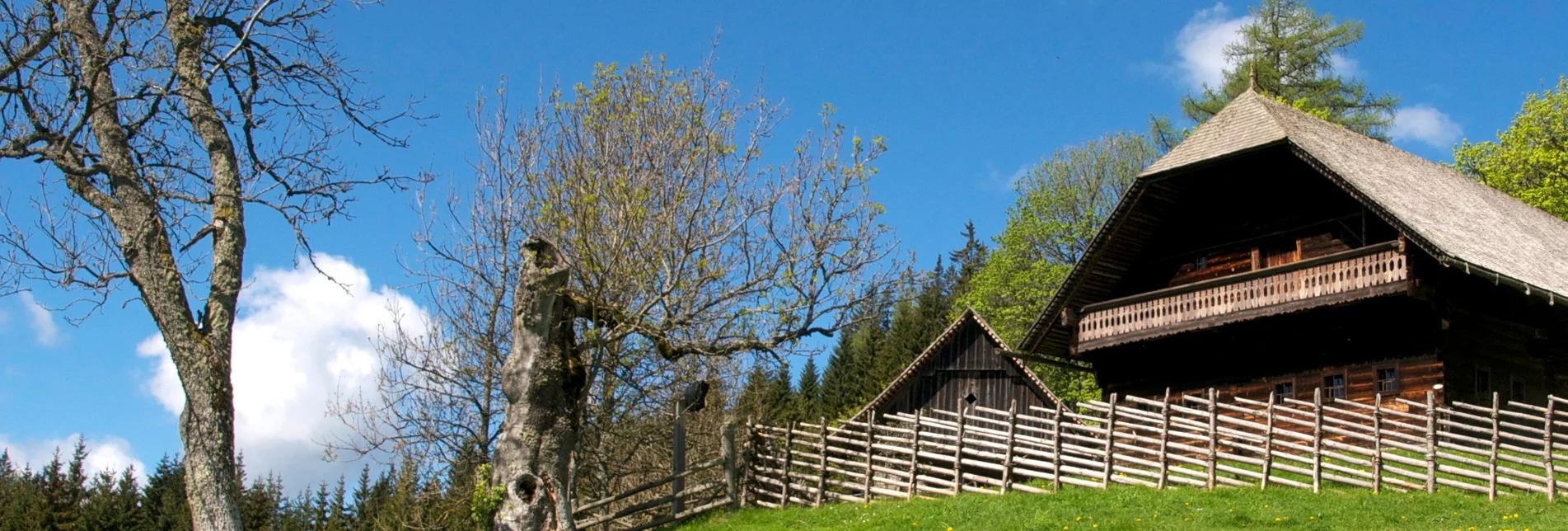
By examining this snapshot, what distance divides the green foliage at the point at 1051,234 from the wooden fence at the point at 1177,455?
61.6 ft

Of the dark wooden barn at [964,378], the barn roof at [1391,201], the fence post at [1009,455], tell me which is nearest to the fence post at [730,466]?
the fence post at [1009,455]

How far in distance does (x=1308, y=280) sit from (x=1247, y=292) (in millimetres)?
1209

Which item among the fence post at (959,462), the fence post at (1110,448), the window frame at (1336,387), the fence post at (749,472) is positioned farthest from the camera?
the window frame at (1336,387)

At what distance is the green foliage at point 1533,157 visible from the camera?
40594 mm

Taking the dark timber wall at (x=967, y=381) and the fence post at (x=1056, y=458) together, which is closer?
the fence post at (x=1056, y=458)

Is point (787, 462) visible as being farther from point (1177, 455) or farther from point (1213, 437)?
point (1213, 437)

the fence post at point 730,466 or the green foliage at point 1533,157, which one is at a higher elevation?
the green foliage at point 1533,157

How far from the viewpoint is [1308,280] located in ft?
81.7

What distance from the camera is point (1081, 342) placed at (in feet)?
92.8

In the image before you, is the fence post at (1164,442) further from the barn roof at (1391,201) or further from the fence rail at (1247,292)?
the fence rail at (1247,292)

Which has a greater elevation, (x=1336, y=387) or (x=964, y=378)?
(x=964, y=378)

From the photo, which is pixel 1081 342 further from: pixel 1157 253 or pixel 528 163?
pixel 528 163

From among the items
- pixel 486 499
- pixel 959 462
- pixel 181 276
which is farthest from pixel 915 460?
pixel 181 276

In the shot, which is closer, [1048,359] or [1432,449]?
[1432,449]
